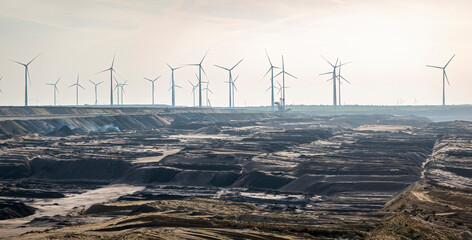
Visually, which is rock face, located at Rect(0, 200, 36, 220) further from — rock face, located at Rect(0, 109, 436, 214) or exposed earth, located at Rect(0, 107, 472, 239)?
rock face, located at Rect(0, 109, 436, 214)

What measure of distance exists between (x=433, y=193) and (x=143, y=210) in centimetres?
2036

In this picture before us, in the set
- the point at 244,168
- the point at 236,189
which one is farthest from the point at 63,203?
the point at 244,168

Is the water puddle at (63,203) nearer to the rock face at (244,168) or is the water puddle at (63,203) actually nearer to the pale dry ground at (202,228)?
the rock face at (244,168)

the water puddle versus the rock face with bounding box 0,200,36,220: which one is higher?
the rock face with bounding box 0,200,36,220

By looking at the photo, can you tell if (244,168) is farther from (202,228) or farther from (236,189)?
(202,228)

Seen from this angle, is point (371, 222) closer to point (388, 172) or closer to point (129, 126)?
point (388, 172)

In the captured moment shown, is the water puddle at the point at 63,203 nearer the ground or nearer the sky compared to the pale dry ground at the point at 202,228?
nearer the ground

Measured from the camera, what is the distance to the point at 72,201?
55.1 m

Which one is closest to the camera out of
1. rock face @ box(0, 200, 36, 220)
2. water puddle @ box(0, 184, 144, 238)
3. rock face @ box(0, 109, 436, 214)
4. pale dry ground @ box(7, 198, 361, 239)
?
pale dry ground @ box(7, 198, 361, 239)

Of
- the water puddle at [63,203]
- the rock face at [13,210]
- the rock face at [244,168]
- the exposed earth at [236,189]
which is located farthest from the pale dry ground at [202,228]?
the rock face at [244,168]

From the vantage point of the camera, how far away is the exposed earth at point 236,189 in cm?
3391

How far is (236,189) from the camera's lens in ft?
206

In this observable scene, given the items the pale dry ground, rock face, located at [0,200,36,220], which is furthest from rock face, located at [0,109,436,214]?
the pale dry ground

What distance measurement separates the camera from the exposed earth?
33.9 metres
